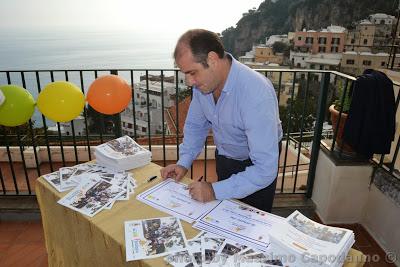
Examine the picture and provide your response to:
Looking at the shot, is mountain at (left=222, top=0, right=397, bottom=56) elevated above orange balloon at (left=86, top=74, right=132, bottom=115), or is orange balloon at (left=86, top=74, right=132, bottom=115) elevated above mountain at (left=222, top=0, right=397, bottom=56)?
mountain at (left=222, top=0, right=397, bottom=56)

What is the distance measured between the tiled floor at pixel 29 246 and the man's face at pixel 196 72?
1764mm

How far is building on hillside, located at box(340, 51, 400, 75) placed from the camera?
1132 inches

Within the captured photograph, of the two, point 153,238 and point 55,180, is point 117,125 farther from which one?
point 153,238

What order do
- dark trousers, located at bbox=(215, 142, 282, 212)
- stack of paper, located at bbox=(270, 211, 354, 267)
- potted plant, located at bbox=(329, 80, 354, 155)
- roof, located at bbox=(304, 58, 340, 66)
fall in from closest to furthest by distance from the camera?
stack of paper, located at bbox=(270, 211, 354, 267), dark trousers, located at bbox=(215, 142, 282, 212), potted plant, located at bbox=(329, 80, 354, 155), roof, located at bbox=(304, 58, 340, 66)

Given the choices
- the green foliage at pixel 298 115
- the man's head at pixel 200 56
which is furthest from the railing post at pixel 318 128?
the man's head at pixel 200 56

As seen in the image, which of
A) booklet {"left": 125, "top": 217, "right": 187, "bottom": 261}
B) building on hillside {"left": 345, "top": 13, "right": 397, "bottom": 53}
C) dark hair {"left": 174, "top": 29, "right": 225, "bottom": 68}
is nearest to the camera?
booklet {"left": 125, "top": 217, "right": 187, "bottom": 261}

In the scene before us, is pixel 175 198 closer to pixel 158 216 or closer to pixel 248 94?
pixel 158 216

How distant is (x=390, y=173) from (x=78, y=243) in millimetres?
2269

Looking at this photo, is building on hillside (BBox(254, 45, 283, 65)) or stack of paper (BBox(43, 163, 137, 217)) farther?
building on hillside (BBox(254, 45, 283, 65))

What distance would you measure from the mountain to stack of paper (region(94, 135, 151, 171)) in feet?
108

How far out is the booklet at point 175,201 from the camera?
1.19m

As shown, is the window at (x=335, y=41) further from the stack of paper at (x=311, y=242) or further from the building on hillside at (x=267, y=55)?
the stack of paper at (x=311, y=242)

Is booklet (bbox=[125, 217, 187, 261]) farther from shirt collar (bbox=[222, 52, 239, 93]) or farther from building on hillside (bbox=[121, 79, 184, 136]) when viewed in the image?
building on hillside (bbox=[121, 79, 184, 136])

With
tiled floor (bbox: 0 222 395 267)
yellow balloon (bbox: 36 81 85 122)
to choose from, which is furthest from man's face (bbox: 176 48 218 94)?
tiled floor (bbox: 0 222 395 267)
